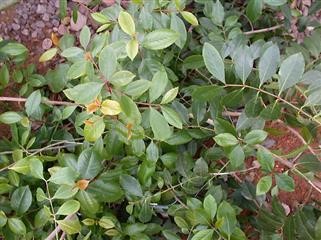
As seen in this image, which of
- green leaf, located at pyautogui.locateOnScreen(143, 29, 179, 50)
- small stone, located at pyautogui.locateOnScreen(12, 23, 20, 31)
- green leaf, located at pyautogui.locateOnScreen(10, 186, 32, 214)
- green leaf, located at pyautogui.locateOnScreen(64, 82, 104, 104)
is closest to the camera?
green leaf, located at pyautogui.locateOnScreen(64, 82, 104, 104)

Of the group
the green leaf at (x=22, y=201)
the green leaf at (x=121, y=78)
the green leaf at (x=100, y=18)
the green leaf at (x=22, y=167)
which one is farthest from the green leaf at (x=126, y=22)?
the green leaf at (x=22, y=201)

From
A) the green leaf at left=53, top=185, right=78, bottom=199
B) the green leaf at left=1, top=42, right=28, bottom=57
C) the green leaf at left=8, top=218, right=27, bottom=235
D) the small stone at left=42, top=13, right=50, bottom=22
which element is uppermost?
the green leaf at left=1, top=42, right=28, bottom=57

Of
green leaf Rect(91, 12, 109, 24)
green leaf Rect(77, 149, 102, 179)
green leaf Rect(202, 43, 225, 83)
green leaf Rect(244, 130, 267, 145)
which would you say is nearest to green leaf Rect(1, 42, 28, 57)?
green leaf Rect(91, 12, 109, 24)

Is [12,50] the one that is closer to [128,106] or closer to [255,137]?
[128,106]

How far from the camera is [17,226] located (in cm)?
129

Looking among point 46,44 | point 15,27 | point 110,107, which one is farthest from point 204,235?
point 15,27

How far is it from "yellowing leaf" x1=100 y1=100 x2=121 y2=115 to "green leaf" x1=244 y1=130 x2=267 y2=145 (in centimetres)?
33

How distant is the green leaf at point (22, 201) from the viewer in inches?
52.2

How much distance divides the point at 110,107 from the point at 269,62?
1.25ft

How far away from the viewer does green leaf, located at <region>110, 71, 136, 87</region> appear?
1027 millimetres

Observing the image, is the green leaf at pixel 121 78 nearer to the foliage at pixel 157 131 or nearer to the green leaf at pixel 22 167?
the foliage at pixel 157 131

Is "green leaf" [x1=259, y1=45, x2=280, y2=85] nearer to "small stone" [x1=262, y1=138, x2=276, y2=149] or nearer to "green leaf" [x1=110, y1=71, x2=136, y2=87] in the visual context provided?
"green leaf" [x1=110, y1=71, x2=136, y2=87]

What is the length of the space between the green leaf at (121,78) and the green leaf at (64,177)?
0.27m

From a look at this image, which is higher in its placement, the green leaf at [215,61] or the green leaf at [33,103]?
the green leaf at [215,61]
